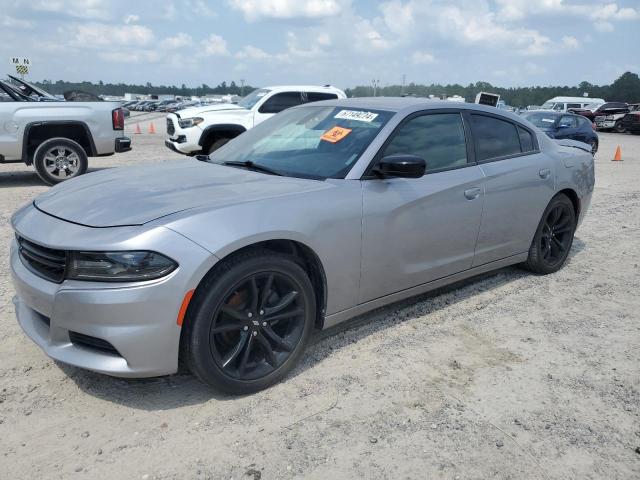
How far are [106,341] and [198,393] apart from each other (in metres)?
0.65

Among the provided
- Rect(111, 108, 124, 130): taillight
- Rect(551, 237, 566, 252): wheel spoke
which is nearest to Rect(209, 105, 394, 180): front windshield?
Rect(551, 237, 566, 252): wheel spoke

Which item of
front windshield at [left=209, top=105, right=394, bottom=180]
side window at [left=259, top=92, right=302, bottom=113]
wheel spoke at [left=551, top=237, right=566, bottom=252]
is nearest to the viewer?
front windshield at [left=209, top=105, right=394, bottom=180]

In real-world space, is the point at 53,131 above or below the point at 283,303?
above

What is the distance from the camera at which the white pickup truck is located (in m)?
8.70

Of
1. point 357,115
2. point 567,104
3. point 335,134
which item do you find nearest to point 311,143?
point 335,134

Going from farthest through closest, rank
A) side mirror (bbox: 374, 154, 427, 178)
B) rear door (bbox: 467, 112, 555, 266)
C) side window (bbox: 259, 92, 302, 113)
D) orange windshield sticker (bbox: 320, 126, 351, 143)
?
side window (bbox: 259, 92, 302, 113)
rear door (bbox: 467, 112, 555, 266)
orange windshield sticker (bbox: 320, 126, 351, 143)
side mirror (bbox: 374, 154, 427, 178)

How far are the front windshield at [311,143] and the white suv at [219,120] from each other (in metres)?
7.33

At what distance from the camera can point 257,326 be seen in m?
2.96

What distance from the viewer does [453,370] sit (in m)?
3.33

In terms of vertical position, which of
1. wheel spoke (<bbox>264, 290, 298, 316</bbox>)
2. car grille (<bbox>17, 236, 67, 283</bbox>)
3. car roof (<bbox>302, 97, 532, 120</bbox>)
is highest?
car roof (<bbox>302, 97, 532, 120</bbox>)

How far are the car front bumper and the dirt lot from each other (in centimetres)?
34

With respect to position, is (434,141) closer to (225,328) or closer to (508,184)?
(508,184)

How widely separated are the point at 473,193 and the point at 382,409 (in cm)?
183

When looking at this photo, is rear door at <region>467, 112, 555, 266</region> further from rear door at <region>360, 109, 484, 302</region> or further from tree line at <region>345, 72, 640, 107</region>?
tree line at <region>345, 72, 640, 107</region>
